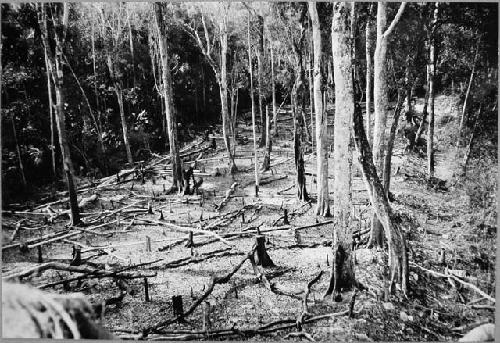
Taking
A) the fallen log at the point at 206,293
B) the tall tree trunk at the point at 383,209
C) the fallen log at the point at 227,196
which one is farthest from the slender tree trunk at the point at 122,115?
the tall tree trunk at the point at 383,209

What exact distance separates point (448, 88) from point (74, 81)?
942 centimetres

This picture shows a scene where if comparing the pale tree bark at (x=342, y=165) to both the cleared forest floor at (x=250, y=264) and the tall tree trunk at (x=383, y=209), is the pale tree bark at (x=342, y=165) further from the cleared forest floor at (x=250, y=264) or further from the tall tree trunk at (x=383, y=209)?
the cleared forest floor at (x=250, y=264)

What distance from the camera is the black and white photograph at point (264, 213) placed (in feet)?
15.8

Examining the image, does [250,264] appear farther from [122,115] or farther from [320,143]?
[122,115]

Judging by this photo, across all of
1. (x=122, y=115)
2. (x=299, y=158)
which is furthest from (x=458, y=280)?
(x=122, y=115)

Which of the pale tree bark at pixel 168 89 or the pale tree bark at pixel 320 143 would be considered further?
the pale tree bark at pixel 168 89

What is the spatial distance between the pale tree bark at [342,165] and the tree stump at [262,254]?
146 cm

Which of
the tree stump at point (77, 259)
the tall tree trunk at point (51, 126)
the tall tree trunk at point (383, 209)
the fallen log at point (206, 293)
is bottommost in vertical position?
the fallen log at point (206, 293)

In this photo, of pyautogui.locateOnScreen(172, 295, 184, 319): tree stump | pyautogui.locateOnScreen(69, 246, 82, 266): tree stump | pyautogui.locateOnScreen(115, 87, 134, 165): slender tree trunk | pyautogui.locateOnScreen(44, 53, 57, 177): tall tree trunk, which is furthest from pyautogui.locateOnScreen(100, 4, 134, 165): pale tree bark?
pyautogui.locateOnScreen(172, 295, 184, 319): tree stump

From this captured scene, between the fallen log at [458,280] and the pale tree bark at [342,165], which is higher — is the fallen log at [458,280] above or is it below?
below

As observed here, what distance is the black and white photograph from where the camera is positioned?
15.8 feet

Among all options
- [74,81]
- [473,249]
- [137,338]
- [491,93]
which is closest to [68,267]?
[137,338]

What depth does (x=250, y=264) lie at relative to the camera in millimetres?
6500

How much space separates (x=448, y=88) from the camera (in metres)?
9.64
